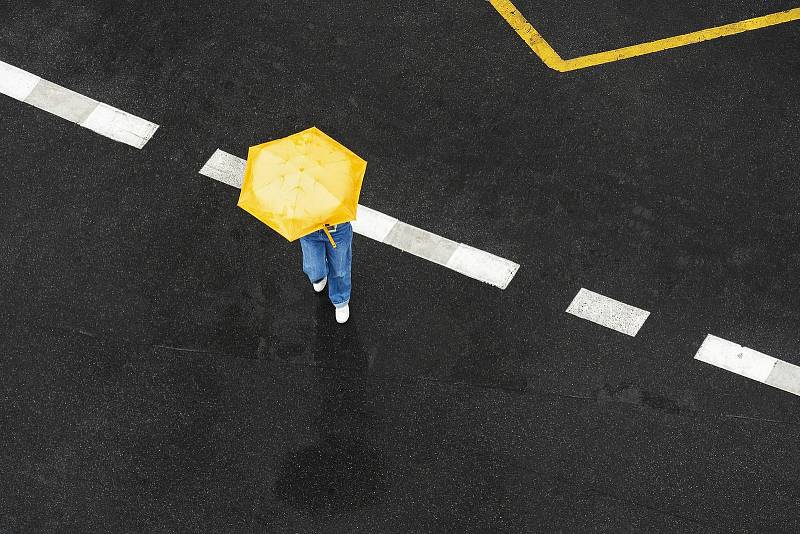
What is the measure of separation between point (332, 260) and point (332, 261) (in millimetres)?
13

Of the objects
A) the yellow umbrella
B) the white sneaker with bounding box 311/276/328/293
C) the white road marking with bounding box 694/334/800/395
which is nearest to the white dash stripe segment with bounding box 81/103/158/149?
the white sneaker with bounding box 311/276/328/293

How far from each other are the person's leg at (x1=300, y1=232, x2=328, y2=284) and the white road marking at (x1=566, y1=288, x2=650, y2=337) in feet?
6.21

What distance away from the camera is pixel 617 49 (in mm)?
7883

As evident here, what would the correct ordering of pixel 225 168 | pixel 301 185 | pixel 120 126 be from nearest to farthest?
pixel 301 185
pixel 225 168
pixel 120 126

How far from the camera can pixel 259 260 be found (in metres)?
6.97

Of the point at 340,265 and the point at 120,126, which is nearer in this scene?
the point at 340,265

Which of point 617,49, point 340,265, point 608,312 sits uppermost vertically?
point 617,49

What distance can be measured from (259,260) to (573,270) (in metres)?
2.38

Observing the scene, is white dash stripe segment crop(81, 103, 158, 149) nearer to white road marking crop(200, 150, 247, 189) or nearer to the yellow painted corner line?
white road marking crop(200, 150, 247, 189)

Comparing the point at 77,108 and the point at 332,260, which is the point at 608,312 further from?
the point at 77,108

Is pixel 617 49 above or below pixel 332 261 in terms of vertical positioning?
above

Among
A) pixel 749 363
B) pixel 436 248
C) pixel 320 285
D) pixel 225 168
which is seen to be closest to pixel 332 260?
pixel 320 285

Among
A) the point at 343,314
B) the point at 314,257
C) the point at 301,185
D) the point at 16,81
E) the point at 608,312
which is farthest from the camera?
the point at 16,81

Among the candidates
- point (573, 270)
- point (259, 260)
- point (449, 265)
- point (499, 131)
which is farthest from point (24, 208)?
point (573, 270)
